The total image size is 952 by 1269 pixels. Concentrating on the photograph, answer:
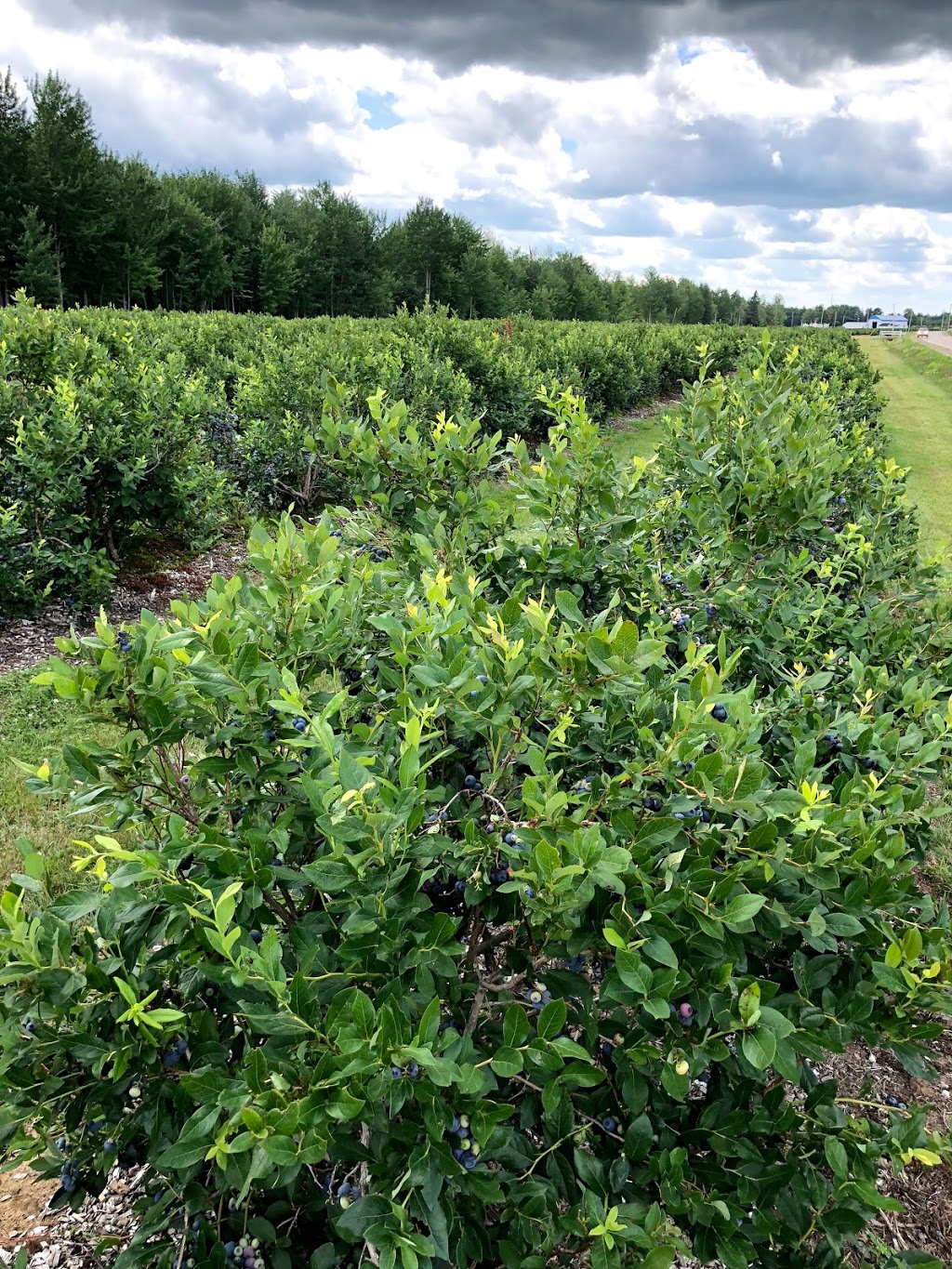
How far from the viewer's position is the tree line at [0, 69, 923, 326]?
36.7 m

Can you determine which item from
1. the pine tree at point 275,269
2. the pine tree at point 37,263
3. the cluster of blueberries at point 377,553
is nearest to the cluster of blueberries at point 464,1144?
the cluster of blueberries at point 377,553

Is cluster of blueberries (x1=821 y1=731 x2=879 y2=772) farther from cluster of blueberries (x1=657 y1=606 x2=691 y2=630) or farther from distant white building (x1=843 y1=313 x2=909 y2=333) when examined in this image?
distant white building (x1=843 y1=313 x2=909 y2=333)

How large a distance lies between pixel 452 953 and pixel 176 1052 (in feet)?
1.83

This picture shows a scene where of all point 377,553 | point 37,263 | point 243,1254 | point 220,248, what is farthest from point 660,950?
point 220,248

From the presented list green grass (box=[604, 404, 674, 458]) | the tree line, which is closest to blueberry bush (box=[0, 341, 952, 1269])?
green grass (box=[604, 404, 674, 458])

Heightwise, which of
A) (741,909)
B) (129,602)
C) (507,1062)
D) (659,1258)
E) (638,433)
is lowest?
(129,602)

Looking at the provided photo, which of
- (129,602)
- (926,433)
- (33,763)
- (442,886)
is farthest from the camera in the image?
(926,433)

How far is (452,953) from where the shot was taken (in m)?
1.43

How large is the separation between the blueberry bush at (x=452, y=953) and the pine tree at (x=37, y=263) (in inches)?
1508

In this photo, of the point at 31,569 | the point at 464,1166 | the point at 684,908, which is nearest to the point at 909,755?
the point at 684,908

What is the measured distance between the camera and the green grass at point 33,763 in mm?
3643

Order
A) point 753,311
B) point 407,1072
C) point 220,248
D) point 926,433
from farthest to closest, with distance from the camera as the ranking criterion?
point 753,311
point 220,248
point 926,433
point 407,1072

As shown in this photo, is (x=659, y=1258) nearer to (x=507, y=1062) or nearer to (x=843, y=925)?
(x=507, y=1062)

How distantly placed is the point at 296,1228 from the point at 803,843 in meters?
1.36
